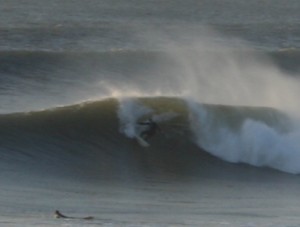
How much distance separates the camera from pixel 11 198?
15.1 meters

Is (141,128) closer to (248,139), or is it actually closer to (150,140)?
(150,140)

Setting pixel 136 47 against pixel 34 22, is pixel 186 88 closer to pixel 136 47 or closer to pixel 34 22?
pixel 136 47

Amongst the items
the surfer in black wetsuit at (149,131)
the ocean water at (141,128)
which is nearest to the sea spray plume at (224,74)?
Answer: the ocean water at (141,128)

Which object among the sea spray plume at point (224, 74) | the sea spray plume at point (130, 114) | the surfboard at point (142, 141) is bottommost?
the surfboard at point (142, 141)

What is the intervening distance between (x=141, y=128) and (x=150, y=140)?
30 centimetres

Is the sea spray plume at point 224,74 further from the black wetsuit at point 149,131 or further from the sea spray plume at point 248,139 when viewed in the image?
the black wetsuit at point 149,131

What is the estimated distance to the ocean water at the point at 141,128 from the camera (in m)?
15.1

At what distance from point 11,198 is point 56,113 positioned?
6316 millimetres

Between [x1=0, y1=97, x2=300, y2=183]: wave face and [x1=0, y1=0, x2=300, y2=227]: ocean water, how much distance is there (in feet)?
0.08

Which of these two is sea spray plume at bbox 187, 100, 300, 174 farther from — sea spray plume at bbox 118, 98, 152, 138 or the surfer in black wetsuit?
sea spray plume at bbox 118, 98, 152, 138

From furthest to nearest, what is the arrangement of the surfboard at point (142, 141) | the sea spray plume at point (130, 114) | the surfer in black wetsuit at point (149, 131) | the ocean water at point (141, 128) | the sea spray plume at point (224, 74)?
the sea spray plume at point (224, 74) < the sea spray plume at point (130, 114) < the surfer in black wetsuit at point (149, 131) < the surfboard at point (142, 141) < the ocean water at point (141, 128)

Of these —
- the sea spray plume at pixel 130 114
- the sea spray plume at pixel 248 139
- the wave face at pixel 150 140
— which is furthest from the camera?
the sea spray plume at pixel 130 114

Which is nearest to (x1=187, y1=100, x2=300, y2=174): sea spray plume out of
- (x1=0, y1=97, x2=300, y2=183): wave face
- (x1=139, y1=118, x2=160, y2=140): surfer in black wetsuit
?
(x1=0, y1=97, x2=300, y2=183): wave face

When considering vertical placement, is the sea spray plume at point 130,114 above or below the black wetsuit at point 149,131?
above
